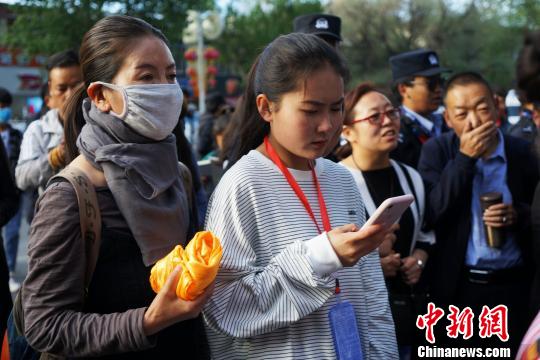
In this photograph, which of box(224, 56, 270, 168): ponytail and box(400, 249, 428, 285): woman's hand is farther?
box(400, 249, 428, 285): woman's hand

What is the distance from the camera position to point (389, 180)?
3916 mm

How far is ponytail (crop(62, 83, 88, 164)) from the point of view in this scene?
2.55m

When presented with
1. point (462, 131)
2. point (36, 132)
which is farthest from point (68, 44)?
point (462, 131)

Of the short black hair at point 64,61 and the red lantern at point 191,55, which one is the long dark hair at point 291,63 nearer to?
the short black hair at point 64,61

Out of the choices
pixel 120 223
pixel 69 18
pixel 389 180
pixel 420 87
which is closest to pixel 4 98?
pixel 420 87

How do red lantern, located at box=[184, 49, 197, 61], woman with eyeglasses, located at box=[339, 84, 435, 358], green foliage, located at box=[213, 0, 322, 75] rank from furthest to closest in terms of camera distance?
1. green foliage, located at box=[213, 0, 322, 75]
2. red lantern, located at box=[184, 49, 197, 61]
3. woman with eyeglasses, located at box=[339, 84, 435, 358]

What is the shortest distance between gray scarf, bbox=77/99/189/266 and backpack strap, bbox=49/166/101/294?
0.24 feet

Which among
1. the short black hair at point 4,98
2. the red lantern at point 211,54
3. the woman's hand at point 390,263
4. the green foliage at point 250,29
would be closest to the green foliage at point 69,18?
the red lantern at point 211,54

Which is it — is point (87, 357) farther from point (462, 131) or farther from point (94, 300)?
point (462, 131)

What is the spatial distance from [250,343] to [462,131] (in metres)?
2.30

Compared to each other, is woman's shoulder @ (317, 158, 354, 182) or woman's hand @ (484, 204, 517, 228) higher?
woman's shoulder @ (317, 158, 354, 182)

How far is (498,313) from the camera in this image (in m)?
4.02

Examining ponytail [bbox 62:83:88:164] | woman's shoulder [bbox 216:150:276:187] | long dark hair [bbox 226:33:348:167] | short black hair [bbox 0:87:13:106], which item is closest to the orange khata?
woman's shoulder [bbox 216:150:276:187]

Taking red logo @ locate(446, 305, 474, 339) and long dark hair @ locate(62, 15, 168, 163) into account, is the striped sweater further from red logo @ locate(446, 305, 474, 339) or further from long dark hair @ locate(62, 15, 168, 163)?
red logo @ locate(446, 305, 474, 339)
